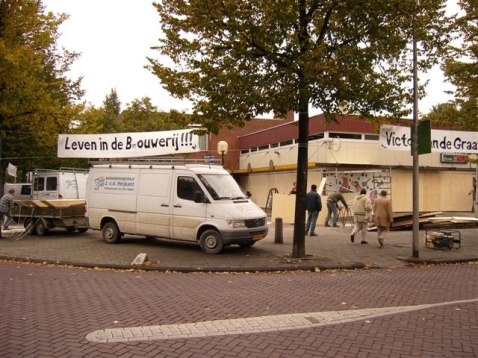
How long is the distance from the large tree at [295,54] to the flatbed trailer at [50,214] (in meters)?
6.87

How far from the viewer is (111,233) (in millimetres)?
13328

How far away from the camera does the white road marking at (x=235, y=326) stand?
505 cm

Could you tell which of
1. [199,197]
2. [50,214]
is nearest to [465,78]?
[199,197]

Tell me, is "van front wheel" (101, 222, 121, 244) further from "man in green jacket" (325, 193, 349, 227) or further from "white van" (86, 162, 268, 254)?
"man in green jacket" (325, 193, 349, 227)

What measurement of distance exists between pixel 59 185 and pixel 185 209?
1062 cm

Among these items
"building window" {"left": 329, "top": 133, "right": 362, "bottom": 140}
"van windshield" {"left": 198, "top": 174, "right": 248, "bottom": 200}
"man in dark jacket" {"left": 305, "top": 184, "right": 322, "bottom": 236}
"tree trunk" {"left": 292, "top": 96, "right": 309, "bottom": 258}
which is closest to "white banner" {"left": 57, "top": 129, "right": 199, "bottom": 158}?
"van windshield" {"left": 198, "top": 174, "right": 248, "bottom": 200}

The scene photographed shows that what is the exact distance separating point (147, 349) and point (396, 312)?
3.55 meters

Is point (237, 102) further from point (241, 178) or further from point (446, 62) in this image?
point (241, 178)

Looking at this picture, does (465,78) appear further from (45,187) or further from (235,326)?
(45,187)

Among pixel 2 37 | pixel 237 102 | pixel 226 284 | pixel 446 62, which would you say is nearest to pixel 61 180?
pixel 2 37

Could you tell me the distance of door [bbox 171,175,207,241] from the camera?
450 inches

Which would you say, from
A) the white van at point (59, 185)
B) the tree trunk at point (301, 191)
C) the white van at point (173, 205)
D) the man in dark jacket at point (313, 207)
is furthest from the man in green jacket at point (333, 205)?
the white van at point (59, 185)

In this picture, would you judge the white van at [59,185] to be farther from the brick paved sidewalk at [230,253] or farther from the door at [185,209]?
the door at [185,209]

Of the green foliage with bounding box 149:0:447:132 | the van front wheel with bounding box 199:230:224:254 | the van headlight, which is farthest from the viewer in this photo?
the van front wheel with bounding box 199:230:224:254
